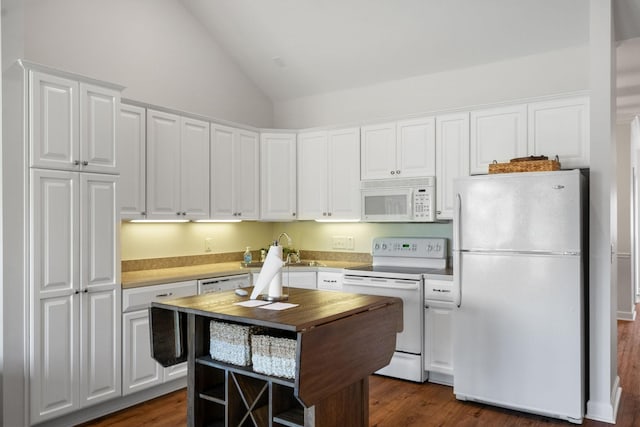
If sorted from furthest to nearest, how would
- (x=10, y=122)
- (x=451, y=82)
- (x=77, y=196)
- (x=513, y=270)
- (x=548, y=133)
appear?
1. (x=451, y=82)
2. (x=548, y=133)
3. (x=513, y=270)
4. (x=77, y=196)
5. (x=10, y=122)

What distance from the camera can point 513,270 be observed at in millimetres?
3316

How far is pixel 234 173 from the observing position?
4602 mm

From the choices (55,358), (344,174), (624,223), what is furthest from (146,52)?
(624,223)

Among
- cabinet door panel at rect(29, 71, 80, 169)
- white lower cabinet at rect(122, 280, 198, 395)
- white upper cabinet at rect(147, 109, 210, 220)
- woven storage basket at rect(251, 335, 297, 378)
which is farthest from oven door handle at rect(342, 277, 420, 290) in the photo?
cabinet door panel at rect(29, 71, 80, 169)

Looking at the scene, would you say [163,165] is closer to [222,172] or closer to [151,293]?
[222,172]

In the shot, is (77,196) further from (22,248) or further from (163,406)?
(163,406)

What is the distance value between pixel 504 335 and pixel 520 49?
2373 millimetres

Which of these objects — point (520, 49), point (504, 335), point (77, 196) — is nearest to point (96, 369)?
point (77, 196)

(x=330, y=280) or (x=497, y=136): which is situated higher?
(x=497, y=136)

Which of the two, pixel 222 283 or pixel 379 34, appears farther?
pixel 379 34

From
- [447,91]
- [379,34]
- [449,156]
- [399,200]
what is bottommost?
[399,200]

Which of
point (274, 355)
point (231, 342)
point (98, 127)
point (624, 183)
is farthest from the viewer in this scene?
point (624, 183)

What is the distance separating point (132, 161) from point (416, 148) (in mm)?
2389

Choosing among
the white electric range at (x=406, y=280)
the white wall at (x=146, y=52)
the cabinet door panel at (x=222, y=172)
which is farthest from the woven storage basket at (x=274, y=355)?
the white wall at (x=146, y=52)
